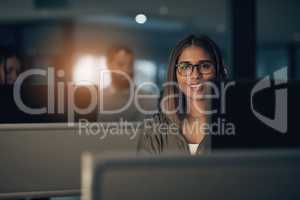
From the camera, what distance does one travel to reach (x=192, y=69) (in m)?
1.97

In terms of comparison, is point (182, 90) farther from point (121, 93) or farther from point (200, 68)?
point (121, 93)

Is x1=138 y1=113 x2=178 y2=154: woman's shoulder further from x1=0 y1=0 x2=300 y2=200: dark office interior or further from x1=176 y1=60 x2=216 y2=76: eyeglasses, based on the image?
x1=176 y1=60 x2=216 y2=76: eyeglasses

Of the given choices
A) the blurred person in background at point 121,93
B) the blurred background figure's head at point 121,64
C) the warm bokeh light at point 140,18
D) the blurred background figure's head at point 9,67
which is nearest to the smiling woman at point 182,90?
the blurred person in background at point 121,93

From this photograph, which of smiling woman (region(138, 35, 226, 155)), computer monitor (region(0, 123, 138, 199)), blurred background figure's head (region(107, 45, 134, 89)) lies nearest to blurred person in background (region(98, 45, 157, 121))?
blurred background figure's head (region(107, 45, 134, 89))

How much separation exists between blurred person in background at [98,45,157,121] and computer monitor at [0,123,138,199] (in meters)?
0.35

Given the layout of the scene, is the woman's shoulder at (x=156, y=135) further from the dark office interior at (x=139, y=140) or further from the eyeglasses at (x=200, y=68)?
the eyeglasses at (x=200, y=68)

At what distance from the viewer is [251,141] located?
1125 millimetres

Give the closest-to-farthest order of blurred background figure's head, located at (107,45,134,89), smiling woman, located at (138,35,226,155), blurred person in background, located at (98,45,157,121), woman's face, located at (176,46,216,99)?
1. smiling woman, located at (138,35,226,155)
2. woman's face, located at (176,46,216,99)
3. blurred person in background, located at (98,45,157,121)
4. blurred background figure's head, located at (107,45,134,89)

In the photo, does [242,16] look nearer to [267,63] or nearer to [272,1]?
[272,1]

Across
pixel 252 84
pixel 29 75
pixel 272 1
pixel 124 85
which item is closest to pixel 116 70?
pixel 124 85

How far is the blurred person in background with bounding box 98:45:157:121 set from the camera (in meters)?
3.33

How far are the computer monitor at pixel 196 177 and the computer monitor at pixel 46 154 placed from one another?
Answer: 55.4 inches

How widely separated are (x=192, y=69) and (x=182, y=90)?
0.09 meters

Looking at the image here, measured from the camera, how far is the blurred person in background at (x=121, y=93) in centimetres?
333
